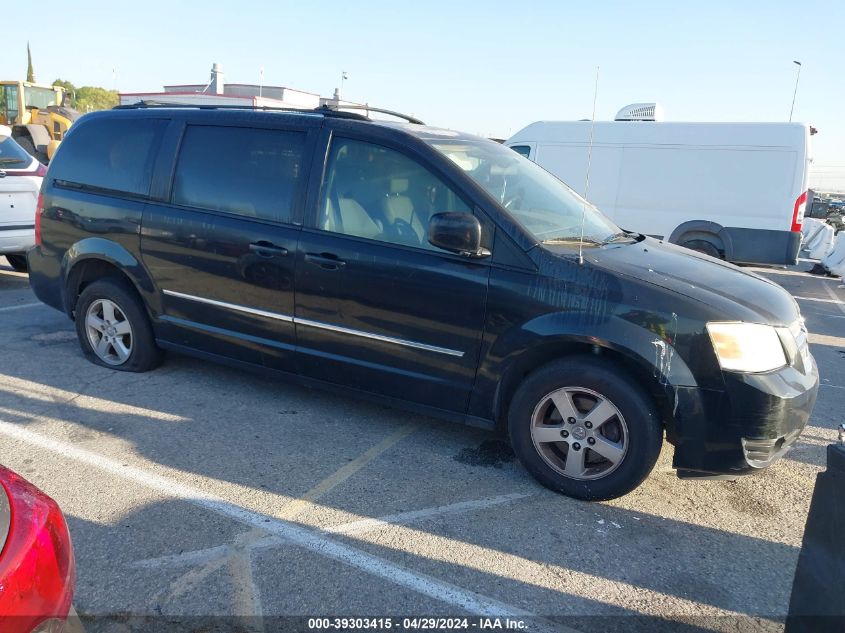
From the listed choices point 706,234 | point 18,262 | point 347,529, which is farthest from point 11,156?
point 706,234

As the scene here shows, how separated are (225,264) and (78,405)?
1391 millimetres

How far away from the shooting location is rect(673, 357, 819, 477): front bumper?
3.00 m

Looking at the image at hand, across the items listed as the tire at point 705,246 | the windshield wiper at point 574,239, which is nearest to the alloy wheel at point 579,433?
the windshield wiper at point 574,239

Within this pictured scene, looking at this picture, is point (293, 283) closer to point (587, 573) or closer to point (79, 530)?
point (79, 530)

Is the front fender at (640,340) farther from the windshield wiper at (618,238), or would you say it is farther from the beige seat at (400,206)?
the beige seat at (400,206)

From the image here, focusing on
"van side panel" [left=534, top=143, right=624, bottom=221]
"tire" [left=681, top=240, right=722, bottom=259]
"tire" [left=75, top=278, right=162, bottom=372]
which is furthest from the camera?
"van side panel" [left=534, top=143, right=624, bottom=221]

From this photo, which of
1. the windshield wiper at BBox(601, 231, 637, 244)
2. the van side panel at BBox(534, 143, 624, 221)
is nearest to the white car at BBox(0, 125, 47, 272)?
the windshield wiper at BBox(601, 231, 637, 244)

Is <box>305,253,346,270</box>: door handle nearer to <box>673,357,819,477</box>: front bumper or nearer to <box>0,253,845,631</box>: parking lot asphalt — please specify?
<box>0,253,845,631</box>: parking lot asphalt

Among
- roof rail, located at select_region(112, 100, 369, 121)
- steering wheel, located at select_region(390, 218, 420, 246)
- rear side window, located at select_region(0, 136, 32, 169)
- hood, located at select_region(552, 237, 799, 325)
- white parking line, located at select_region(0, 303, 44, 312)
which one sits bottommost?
white parking line, located at select_region(0, 303, 44, 312)

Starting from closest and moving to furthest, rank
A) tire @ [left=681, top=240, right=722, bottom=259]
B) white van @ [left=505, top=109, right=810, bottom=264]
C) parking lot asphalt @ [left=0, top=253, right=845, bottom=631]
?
parking lot asphalt @ [left=0, top=253, right=845, bottom=631] < white van @ [left=505, top=109, right=810, bottom=264] < tire @ [left=681, top=240, right=722, bottom=259]

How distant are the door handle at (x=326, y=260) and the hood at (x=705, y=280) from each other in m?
1.41

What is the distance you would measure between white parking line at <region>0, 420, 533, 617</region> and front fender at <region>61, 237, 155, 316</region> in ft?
4.03

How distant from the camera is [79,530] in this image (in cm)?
293

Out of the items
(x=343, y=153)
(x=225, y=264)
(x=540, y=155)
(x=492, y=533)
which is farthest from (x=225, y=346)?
(x=540, y=155)
